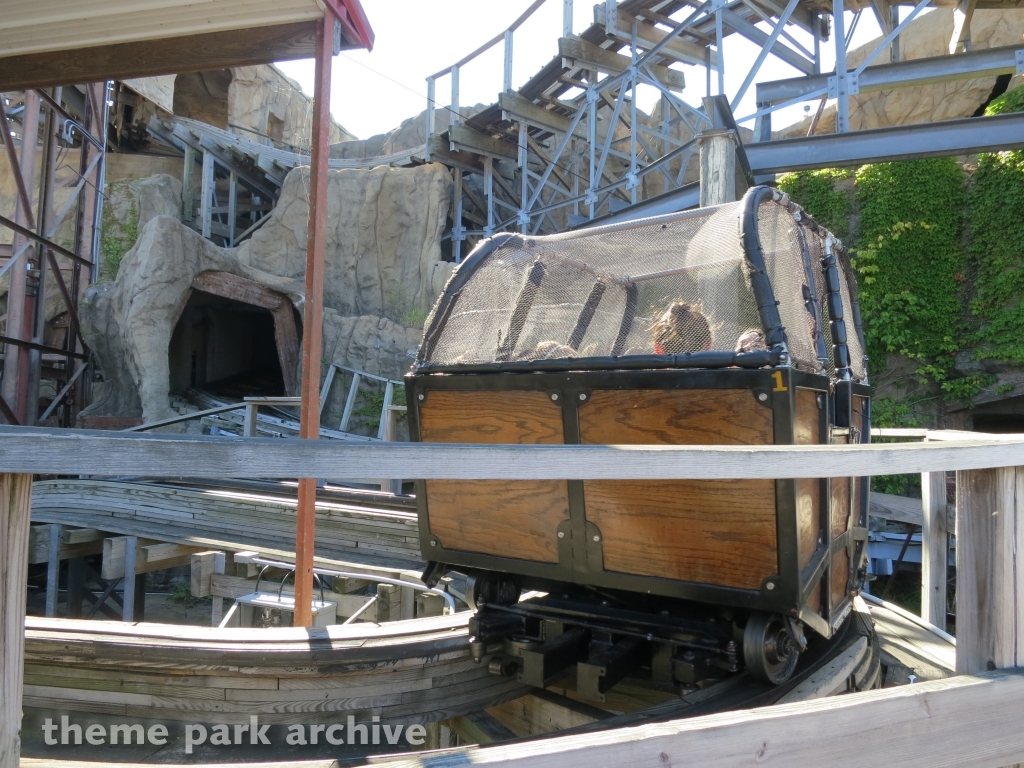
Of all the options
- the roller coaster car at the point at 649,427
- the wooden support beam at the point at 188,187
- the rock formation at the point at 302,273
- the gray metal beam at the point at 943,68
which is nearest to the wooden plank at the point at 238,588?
the roller coaster car at the point at 649,427

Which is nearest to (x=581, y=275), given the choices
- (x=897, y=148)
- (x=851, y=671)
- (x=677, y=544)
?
(x=677, y=544)

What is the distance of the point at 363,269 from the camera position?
17.9 metres

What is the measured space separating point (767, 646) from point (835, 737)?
999mm

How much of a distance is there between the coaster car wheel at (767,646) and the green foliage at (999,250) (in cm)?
1111

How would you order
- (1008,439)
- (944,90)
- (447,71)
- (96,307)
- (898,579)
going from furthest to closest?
(944,90)
(447,71)
(96,307)
(898,579)
(1008,439)

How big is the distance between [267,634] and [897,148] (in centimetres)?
754

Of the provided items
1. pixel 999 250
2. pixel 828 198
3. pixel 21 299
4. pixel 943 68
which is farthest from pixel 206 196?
pixel 999 250

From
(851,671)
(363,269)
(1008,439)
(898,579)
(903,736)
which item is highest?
(363,269)

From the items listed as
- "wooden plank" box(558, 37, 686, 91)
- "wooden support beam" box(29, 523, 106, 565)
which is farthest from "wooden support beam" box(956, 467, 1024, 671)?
"wooden plank" box(558, 37, 686, 91)

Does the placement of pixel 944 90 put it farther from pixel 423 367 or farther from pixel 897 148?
pixel 423 367

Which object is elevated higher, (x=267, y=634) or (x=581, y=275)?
(x=581, y=275)

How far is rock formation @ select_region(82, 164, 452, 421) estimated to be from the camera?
14352 millimetres

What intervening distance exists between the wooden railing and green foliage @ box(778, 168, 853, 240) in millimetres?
12173

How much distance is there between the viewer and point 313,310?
426 cm
